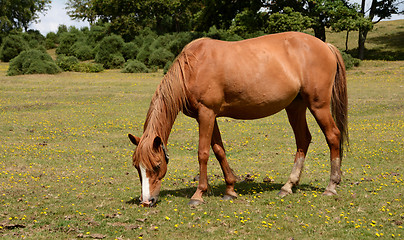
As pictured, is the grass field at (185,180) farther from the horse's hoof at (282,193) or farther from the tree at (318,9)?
the tree at (318,9)

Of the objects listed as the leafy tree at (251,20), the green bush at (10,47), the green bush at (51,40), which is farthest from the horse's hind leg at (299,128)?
the green bush at (51,40)

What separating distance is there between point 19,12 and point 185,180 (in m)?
69.2

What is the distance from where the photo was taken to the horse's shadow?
8.32 meters

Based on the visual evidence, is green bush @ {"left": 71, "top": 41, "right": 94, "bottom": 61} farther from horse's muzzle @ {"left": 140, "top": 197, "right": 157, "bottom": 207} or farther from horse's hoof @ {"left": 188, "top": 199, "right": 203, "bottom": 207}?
horse's muzzle @ {"left": 140, "top": 197, "right": 157, "bottom": 207}

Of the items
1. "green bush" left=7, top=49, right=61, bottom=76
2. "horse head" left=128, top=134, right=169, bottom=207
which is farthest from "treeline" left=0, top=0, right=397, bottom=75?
Result: "horse head" left=128, top=134, right=169, bottom=207

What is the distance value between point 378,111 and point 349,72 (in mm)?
16175

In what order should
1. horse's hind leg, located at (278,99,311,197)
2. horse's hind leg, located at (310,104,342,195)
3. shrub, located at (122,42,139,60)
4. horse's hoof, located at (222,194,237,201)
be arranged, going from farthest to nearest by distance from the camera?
shrub, located at (122,42,139,60) < horse's hind leg, located at (278,99,311,197) < horse's hind leg, located at (310,104,342,195) < horse's hoof, located at (222,194,237,201)

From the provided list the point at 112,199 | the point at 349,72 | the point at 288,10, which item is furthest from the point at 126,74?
the point at 112,199

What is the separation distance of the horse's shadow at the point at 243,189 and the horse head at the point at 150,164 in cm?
92

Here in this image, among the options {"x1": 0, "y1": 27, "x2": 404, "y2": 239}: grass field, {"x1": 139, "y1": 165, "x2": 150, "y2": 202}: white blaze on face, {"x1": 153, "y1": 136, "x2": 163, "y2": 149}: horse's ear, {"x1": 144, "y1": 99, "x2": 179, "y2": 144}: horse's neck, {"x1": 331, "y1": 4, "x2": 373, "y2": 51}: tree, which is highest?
{"x1": 331, "y1": 4, "x2": 373, "y2": 51}: tree

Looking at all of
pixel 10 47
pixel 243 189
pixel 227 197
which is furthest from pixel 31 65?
pixel 227 197

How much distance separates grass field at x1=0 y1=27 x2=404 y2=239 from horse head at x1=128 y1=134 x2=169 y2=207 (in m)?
0.29

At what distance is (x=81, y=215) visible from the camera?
23.0 feet

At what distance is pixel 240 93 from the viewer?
25.4 feet
